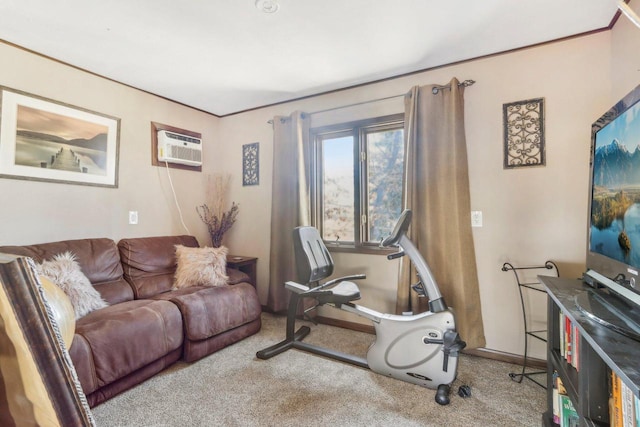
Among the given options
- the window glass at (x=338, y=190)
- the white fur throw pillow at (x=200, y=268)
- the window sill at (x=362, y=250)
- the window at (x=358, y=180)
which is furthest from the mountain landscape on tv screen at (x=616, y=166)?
the white fur throw pillow at (x=200, y=268)

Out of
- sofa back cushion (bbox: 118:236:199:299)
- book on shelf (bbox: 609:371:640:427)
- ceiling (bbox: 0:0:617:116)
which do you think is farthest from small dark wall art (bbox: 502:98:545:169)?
sofa back cushion (bbox: 118:236:199:299)

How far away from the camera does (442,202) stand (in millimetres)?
2465

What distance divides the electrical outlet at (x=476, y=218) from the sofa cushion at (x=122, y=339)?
96.3 inches

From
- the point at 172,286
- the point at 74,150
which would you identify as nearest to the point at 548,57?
the point at 172,286

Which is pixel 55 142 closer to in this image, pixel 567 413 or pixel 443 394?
pixel 443 394

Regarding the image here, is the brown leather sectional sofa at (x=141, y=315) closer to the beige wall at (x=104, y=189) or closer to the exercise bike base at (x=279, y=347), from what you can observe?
the beige wall at (x=104, y=189)

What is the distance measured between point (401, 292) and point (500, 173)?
1.25 metres

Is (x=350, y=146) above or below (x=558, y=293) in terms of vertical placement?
above

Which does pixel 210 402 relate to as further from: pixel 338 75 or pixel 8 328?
pixel 338 75

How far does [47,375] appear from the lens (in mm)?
419

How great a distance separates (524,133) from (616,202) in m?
1.15

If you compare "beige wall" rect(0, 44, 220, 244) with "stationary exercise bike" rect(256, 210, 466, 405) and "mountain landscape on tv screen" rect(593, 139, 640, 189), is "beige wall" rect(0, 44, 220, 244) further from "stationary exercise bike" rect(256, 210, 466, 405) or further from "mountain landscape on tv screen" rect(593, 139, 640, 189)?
"mountain landscape on tv screen" rect(593, 139, 640, 189)

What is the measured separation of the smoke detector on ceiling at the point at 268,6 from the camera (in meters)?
1.82

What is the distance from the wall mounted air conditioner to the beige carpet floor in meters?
2.10
